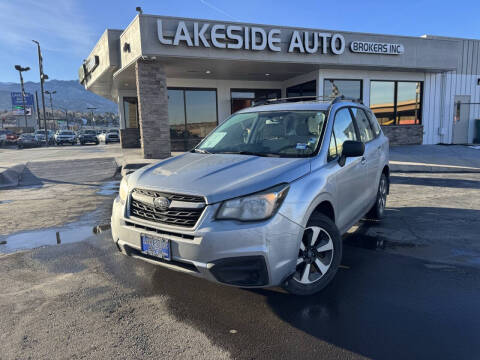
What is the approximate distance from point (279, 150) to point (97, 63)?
15470mm

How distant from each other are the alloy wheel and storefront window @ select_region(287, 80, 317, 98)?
13.6 m

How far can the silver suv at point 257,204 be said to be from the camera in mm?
2564

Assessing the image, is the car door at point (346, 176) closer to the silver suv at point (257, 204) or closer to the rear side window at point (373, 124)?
the silver suv at point (257, 204)

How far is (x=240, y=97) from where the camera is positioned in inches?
728

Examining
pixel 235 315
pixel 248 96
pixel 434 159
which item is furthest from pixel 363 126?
pixel 248 96

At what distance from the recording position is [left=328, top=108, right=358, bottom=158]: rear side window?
3.65 meters

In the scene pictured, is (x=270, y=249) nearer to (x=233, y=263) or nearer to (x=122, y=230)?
(x=233, y=263)

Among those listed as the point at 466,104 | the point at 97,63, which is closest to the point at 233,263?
the point at 97,63

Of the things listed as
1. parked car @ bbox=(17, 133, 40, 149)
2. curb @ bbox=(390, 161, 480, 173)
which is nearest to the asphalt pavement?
curb @ bbox=(390, 161, 480, 173)

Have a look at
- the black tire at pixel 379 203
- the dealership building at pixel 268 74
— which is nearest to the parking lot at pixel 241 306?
the black tire at pixel 379 203

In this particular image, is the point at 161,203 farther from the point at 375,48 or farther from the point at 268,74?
the point at 268,74

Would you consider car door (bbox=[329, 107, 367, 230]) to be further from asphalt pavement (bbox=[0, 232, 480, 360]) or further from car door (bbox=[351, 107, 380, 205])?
asphalt pavement (bbox=[0, 232, 480, 360])

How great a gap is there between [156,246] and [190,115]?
15.6m

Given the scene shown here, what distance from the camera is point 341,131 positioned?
13.0 feet
